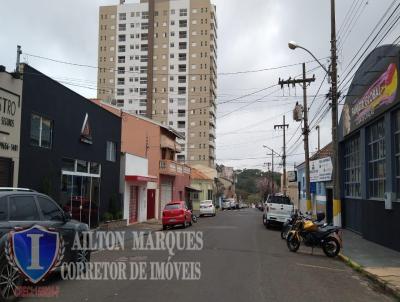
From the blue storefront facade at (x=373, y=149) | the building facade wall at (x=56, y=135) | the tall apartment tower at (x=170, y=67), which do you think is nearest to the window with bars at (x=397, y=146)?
the blue storefront facade at (x=373, y=149)

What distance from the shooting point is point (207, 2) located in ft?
375

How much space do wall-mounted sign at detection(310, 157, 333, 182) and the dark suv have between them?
954 inches

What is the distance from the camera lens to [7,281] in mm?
8281

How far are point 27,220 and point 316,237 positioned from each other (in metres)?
10.5

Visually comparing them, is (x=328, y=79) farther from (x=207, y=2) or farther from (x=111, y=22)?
(x=111, y=22)

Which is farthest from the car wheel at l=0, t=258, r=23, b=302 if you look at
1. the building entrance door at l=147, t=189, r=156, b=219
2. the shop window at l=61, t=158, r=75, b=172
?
the building entrance door at l=147, t=189, r=156, b=219

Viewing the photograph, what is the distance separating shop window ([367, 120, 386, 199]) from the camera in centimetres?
1991

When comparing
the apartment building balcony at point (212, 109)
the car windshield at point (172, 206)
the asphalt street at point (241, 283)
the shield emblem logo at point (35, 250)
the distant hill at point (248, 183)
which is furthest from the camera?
the distant hill at point (248, 183)

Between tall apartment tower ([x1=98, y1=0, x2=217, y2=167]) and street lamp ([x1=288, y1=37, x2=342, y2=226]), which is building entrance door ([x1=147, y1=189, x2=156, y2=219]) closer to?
street lamp ([x1=288, y1=37, x2=342, y2=226])

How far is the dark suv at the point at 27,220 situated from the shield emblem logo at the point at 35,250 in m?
0.14

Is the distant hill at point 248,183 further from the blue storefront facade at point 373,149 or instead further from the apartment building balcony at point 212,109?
the blue storefront facade at point 373,149

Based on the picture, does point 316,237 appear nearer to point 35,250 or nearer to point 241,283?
point 241,283

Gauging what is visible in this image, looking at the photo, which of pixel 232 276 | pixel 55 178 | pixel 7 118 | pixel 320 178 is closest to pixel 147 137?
pixel 320 178

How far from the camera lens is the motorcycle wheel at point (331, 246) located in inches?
651
